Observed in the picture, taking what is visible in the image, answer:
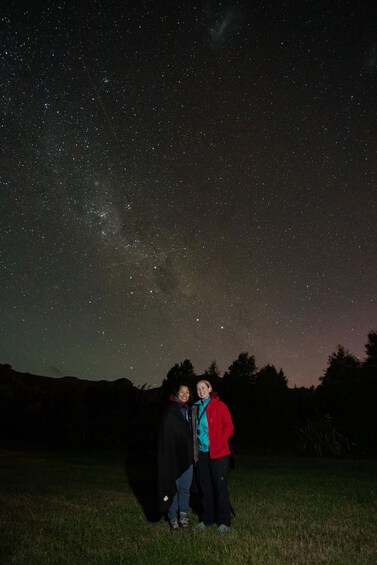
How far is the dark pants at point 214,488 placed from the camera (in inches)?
260

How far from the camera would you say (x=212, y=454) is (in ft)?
22.3

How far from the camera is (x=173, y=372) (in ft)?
177

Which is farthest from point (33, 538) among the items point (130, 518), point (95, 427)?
point (95, 427)

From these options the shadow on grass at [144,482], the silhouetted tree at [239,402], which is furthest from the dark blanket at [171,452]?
the silhouetted tree at [239,402]

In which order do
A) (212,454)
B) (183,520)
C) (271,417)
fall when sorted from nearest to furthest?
(212,454)
(183,520)
(271,417)

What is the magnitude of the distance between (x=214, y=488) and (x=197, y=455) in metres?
0.48

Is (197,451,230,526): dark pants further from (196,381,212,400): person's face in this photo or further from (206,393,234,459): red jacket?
(196,381,212,400): person's face

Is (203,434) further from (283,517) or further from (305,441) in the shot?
(305,441)

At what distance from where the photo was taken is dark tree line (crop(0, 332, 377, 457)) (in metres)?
23.4

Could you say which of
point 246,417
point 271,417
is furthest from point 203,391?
point 246,417

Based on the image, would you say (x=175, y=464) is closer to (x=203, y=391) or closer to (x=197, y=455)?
(x=197, y=455)

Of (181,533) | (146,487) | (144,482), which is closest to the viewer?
(181,533)

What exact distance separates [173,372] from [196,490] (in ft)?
155

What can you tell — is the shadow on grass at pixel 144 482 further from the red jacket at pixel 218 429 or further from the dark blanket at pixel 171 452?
the red jacket at pixel 218 429
